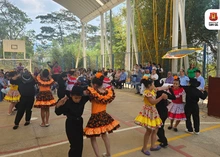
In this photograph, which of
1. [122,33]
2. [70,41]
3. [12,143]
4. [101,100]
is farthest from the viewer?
[70,41]

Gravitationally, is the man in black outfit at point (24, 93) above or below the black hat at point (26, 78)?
below

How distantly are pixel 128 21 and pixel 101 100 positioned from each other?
1365 centimetres

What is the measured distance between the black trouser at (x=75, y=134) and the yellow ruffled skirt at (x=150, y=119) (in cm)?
113

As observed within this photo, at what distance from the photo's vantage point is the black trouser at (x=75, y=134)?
3.03 m

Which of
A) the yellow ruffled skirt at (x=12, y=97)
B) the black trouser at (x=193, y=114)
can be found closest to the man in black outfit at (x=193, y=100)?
the black trouser at (x=193, y=114)

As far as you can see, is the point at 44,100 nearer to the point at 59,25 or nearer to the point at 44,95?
the point at 44,95

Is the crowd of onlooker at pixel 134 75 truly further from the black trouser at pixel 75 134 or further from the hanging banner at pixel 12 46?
the hanging banner at pixel 12 46

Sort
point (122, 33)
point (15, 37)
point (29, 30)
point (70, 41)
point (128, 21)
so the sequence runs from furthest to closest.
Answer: point (70, 41) < point (29, 30) < point (15, 37) < point (122, 33) < point (128, 21)

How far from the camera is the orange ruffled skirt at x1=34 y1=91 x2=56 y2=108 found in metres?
5.02

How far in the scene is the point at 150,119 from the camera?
11.7 ft

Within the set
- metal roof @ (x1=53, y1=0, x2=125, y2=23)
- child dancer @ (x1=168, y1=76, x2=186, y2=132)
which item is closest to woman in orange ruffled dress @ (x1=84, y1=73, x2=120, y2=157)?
child dancer @ (x1=168, y1=76, x2=186, y2=132)

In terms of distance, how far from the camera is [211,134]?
468 centimetres

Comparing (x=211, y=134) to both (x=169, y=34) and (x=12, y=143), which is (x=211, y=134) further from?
(x=169, y=34)

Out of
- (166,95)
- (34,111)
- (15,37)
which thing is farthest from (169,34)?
(15,37)
